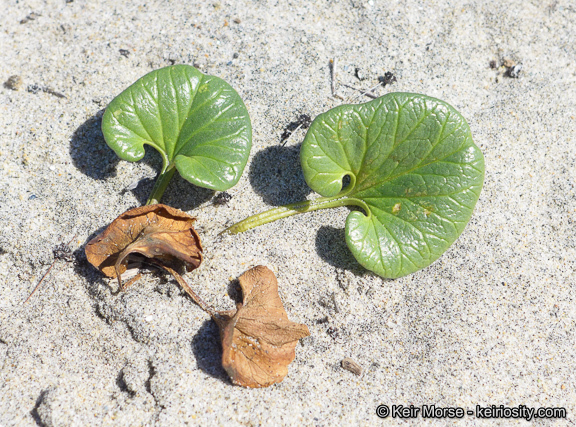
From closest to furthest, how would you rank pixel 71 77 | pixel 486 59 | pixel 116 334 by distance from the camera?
1. pixel 116 334
2. pixel 71 77
3. pixel 486 59

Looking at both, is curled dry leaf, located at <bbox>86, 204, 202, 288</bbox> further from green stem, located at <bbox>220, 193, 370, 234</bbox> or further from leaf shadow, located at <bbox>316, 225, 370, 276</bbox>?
leaf shadow, located at <bbox>316, 225, 370, 276</bbox>

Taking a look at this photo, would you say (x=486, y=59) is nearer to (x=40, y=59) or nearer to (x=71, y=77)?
(x=71, y=77)

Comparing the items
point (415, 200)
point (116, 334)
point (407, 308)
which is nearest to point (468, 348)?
point (407, 308)

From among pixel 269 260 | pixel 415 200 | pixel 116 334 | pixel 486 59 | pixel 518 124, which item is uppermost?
pixel 486 59

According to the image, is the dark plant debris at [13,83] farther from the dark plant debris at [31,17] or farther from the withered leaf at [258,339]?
the withered leaf at [258,339]

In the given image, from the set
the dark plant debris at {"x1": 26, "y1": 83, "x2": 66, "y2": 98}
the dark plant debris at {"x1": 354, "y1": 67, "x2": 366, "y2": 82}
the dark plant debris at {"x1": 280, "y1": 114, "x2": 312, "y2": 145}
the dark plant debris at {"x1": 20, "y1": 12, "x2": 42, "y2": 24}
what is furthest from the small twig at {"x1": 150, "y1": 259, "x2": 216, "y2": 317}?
the dark plant debris at {"x1": 20, "y1": 12, "x2": 42, "y2": 24}

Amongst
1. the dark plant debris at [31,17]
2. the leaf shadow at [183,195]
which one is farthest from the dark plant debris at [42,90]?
the leaf shadow at [183,195]
